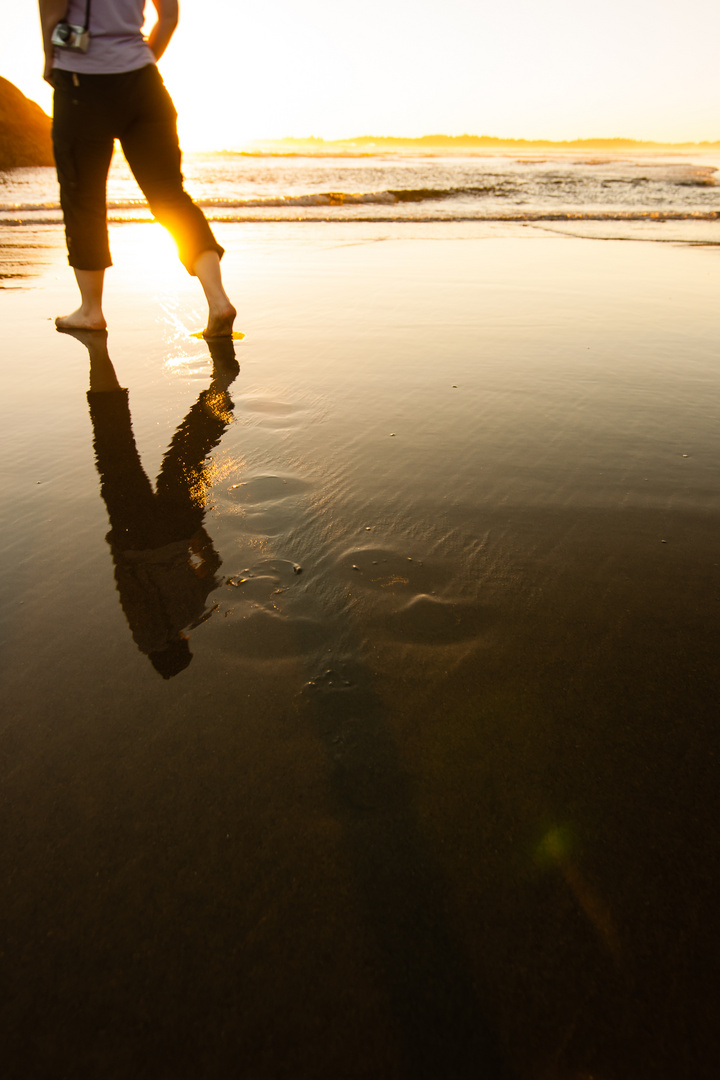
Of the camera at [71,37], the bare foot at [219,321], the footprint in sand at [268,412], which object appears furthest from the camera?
the bare foot at [219,321]

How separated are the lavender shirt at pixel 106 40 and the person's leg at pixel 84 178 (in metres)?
0.06

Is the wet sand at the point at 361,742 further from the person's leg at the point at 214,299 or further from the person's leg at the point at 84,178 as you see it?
the person's leg at the point at 84,178

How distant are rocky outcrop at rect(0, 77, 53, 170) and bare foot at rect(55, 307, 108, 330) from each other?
56.3 ft

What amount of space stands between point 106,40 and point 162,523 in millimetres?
2405

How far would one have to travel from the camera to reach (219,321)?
277 cm

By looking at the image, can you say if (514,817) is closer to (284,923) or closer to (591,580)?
(284,923)

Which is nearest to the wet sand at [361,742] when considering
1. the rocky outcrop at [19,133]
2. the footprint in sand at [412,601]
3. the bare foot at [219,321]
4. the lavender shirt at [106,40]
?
the footprint in sand at [412,601]

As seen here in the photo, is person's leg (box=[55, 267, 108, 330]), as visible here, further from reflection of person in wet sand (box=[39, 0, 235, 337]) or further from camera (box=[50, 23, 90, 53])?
camera (box=[50, 23, 90, 53])

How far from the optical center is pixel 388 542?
126cm

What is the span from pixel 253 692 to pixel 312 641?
0.44 feet

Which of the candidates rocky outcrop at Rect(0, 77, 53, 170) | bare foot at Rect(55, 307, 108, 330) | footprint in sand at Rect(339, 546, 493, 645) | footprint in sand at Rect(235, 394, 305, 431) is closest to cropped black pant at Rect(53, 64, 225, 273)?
bare foot at Rect(55, 307, 108, 330)

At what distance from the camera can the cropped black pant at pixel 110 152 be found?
2.56 meters

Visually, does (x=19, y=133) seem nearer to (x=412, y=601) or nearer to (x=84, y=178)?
(x=84, y=178)

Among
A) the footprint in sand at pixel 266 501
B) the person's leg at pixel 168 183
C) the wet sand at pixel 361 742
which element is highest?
the person's leg at pixel 168 183
